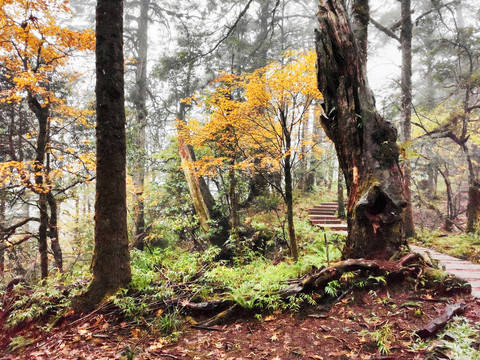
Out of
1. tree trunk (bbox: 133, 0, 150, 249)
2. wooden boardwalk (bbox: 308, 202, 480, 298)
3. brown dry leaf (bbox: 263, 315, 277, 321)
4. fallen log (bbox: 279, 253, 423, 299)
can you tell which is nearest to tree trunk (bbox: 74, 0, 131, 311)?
brown dry leaf (bbox: 263, 315, 277, 321)

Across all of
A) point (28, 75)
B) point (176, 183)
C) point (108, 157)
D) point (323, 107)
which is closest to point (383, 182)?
point (323, 107)

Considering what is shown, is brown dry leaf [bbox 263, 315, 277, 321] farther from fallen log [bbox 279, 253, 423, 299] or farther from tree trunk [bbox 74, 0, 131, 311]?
tree trunk [bbox 74, 0, 131, 311]

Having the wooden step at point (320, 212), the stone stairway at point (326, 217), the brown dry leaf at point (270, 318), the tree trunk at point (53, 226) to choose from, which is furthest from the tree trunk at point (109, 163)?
the wooden step at point (320, 212)

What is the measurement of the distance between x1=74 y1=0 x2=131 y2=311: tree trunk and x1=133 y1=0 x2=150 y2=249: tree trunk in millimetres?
6350

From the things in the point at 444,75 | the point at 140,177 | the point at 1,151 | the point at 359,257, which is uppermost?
the point at 444,75

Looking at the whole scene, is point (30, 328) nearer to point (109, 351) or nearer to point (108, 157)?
point (109, 351)

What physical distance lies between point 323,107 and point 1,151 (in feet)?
36.7

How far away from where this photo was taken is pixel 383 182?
14.0 feet

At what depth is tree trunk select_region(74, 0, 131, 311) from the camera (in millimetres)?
3754

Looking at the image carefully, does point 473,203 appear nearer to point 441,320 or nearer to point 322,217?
point 322,217

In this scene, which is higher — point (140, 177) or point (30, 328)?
point (140, 177)

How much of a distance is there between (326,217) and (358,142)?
9.04 metres

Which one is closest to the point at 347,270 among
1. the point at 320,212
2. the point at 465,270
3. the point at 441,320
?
the point at 441,320

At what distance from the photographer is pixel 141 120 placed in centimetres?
1352
